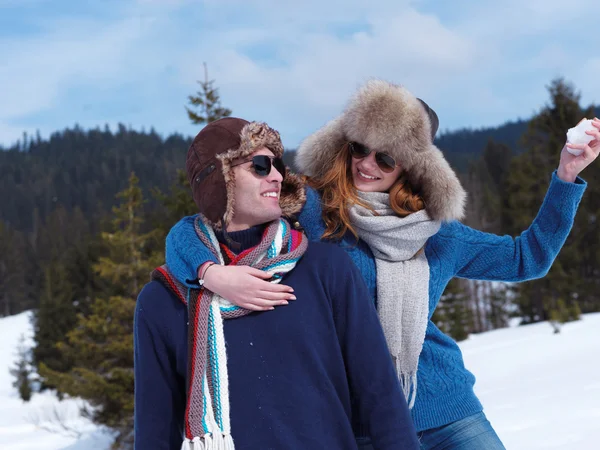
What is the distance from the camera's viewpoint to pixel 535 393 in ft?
31.1

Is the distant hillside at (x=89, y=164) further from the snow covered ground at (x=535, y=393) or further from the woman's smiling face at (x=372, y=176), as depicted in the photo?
the woman's smiling face at (x=372, y=176)

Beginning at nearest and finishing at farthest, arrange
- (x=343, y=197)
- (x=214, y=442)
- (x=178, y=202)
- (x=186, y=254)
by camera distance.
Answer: (x=214, y=442)
(x=186, y=254)
(x=343, y=197)
(x=178, y=202)

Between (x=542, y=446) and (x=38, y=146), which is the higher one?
(x=38, y=146)

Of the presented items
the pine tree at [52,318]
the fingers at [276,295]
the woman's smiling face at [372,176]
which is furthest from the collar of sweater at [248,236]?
the pine tree at [52,318]

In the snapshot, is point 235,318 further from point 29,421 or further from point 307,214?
point 29,421

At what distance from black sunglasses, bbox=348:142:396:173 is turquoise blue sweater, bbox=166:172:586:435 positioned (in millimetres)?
257

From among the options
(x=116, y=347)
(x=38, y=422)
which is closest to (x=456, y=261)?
(x=116, y=347)

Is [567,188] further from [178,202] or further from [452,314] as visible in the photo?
[452,314]

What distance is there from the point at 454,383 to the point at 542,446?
434 centimetres

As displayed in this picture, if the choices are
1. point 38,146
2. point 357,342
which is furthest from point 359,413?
point 38,146

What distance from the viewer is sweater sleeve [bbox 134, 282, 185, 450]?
2.17 m

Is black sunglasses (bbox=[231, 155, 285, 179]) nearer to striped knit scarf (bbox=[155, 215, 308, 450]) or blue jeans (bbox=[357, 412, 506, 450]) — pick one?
striped knit scarf (bbox=[155, 215, 308, 450])

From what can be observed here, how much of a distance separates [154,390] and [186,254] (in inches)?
19.1

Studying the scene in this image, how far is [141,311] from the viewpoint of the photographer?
2258 mm
